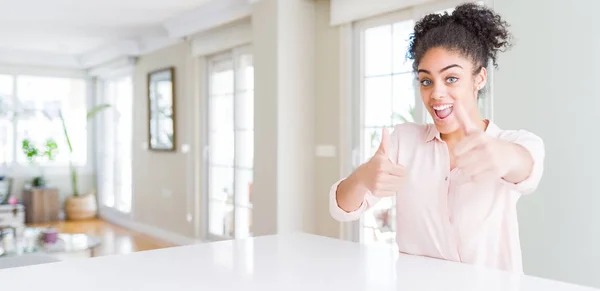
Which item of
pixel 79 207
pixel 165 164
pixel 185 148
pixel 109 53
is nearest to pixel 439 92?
pixel 185 148

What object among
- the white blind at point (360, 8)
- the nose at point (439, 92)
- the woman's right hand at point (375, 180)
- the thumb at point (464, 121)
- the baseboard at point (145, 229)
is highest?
the white blind at point (360, 8)

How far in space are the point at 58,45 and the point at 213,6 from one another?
10.9 ft

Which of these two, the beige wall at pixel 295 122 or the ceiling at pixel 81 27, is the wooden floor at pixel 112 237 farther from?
the ceiling at pixel 81 27

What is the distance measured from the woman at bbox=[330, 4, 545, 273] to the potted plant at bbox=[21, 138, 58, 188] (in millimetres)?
7548

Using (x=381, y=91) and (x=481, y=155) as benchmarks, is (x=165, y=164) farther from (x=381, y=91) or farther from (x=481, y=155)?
(x=481, y=155)

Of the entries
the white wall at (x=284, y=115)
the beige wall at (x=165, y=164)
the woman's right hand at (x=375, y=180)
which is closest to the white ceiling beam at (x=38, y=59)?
the beige wall at (x=165, y=164)

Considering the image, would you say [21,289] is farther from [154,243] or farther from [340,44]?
[154,243]

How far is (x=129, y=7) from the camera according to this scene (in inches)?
206

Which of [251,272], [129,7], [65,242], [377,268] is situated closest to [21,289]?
[251,272]

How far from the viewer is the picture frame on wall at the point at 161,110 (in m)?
6.27

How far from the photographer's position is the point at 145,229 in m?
6.92

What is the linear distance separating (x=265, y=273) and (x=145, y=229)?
242 inches

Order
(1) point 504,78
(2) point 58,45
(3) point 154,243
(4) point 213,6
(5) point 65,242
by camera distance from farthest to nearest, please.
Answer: (2) point 58,45
(3) point 154,243
(4) point 213,6
(5) point 65,242
(1) point 504,78

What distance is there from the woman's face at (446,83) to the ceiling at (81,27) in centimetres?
382
